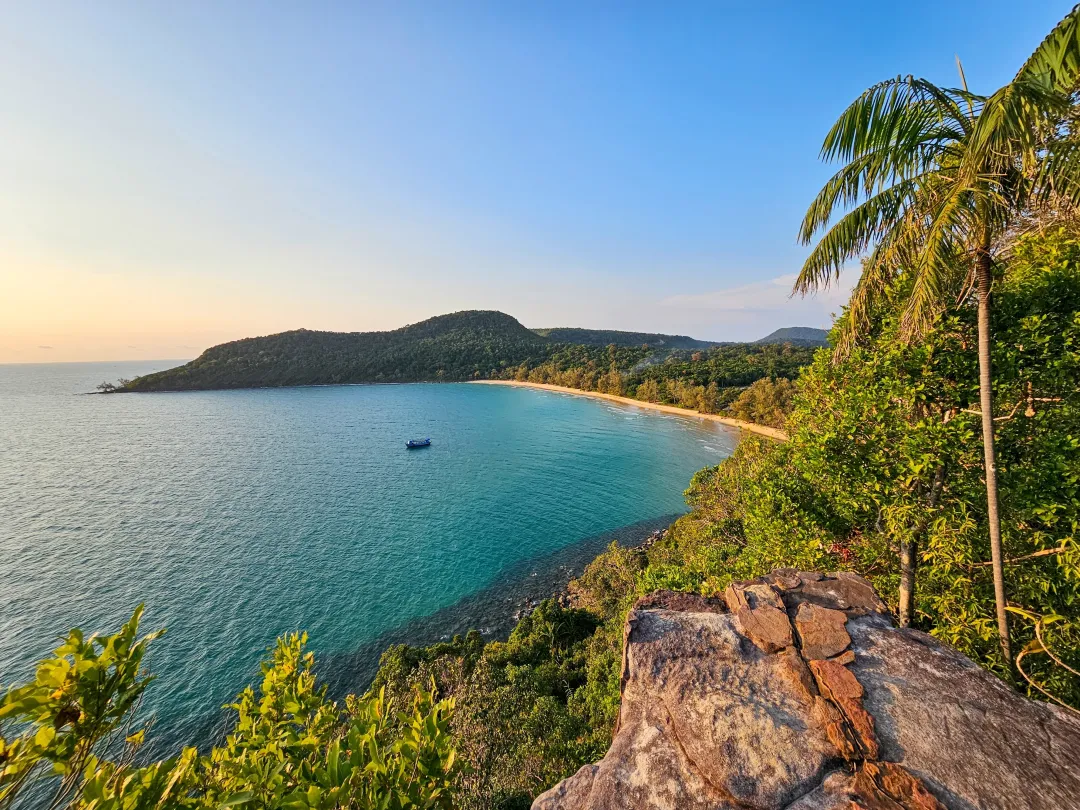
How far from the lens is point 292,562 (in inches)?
923

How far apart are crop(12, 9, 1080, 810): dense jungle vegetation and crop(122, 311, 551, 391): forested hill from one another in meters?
130

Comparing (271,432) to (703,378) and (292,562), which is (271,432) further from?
(703,378)

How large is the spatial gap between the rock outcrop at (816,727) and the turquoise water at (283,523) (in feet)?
39.2

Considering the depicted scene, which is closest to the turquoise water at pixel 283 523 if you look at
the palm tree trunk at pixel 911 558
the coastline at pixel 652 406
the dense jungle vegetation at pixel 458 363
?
the coastline at pixel 652 406

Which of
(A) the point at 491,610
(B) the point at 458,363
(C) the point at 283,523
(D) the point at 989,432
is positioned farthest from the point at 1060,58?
(B) the point at 458,363

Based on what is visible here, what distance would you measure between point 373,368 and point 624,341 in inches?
4415

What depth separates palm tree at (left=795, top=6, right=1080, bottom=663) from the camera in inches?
161

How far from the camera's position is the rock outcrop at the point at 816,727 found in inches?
139

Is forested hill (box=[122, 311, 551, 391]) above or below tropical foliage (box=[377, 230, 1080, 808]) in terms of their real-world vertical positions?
above

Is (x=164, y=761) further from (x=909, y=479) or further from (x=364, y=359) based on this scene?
(x=364, y=359)

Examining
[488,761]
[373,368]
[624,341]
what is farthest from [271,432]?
[624,341]

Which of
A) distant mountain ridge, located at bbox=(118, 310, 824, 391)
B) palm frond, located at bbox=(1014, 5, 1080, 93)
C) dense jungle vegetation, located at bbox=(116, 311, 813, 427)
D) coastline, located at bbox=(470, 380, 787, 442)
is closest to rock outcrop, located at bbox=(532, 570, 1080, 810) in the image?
palm frond, located at bbox=(1014, 5, 1080, 93)

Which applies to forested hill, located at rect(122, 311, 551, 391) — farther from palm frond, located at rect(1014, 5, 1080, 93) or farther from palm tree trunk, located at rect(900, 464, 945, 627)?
palm frond, located at rect(1014, 5, 1080, 93)

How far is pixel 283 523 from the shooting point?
1120 inches
